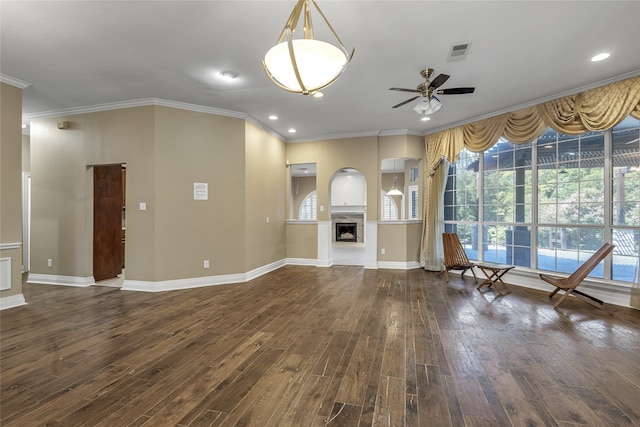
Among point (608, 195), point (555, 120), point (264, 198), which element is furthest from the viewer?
point (264, 198)

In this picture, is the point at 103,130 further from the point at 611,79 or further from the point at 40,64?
the point at 611,79

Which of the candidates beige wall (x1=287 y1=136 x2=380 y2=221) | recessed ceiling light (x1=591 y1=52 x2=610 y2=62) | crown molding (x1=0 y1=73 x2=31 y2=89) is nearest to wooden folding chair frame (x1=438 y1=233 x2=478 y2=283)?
beige wall (x1=287 y1=136 x2=380 y2=221)

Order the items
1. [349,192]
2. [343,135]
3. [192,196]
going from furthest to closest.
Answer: [349,192]
[343,135]
[192,196]

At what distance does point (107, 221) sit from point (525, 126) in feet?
24.3

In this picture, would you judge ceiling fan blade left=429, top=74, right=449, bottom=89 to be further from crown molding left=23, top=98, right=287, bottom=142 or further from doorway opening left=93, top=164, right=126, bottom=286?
doorway opening left=93, top=164, right=126, bottom=286

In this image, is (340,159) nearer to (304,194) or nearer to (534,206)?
(534,206)

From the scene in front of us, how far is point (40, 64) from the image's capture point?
11.0 ft

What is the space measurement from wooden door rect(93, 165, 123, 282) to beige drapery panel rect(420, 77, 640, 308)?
619 centimetres

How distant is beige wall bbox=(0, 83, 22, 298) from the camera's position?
11.8ft

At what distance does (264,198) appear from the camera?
583cm

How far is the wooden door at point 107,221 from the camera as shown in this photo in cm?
498

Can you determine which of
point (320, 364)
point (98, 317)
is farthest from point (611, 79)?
point (98, 317)

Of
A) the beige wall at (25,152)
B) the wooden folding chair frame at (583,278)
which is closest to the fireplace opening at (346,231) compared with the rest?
the wooden folding chair frame at (583,278)

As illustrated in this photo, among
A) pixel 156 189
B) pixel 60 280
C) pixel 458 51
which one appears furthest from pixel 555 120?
pixel 60 280
